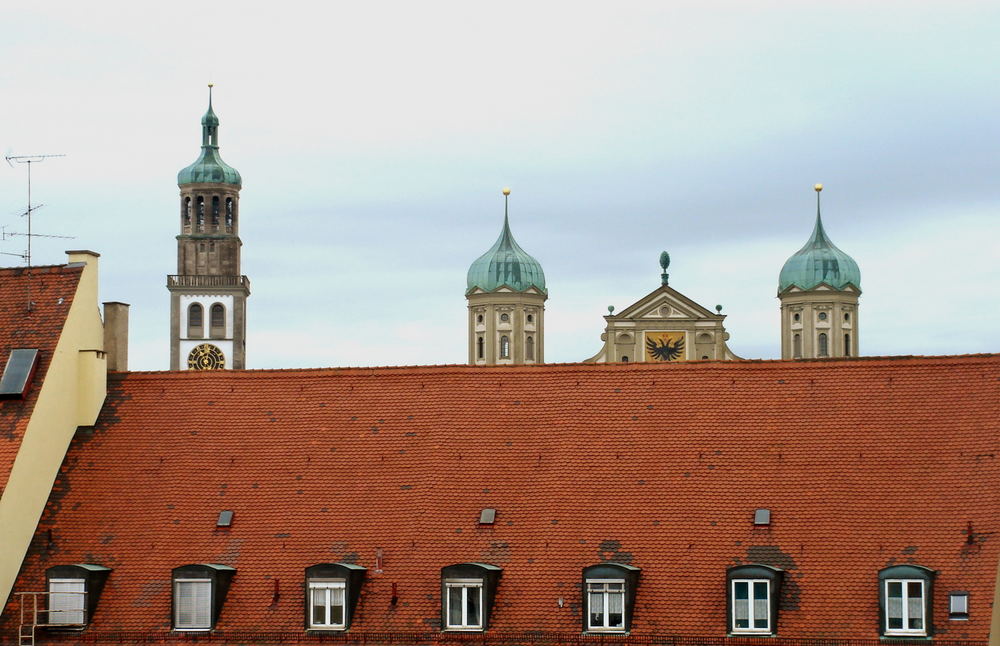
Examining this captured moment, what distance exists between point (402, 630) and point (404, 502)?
8.73ft

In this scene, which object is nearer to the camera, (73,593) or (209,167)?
(73,593)

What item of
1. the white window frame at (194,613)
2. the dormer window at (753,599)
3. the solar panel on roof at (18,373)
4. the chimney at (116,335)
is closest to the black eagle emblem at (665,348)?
the chimney at (116,335)

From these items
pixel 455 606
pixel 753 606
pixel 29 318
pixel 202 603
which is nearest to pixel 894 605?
pixel 753 606

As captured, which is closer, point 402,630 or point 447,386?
point 402,630

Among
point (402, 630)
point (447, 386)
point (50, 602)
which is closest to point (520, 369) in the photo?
point (447, 386)

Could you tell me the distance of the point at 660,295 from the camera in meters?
150

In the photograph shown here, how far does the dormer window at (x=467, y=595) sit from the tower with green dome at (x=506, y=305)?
126m

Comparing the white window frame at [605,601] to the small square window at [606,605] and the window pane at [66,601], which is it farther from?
the window pane at [66,601]

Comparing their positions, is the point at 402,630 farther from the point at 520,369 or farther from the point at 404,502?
the point at 520,369

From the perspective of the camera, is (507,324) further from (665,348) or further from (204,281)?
(204,281)

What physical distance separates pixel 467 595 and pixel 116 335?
33.3 feet

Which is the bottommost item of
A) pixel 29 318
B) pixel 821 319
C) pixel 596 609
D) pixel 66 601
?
pixel 596 609

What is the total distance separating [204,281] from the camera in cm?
13888

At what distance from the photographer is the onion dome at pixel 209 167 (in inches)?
5502
